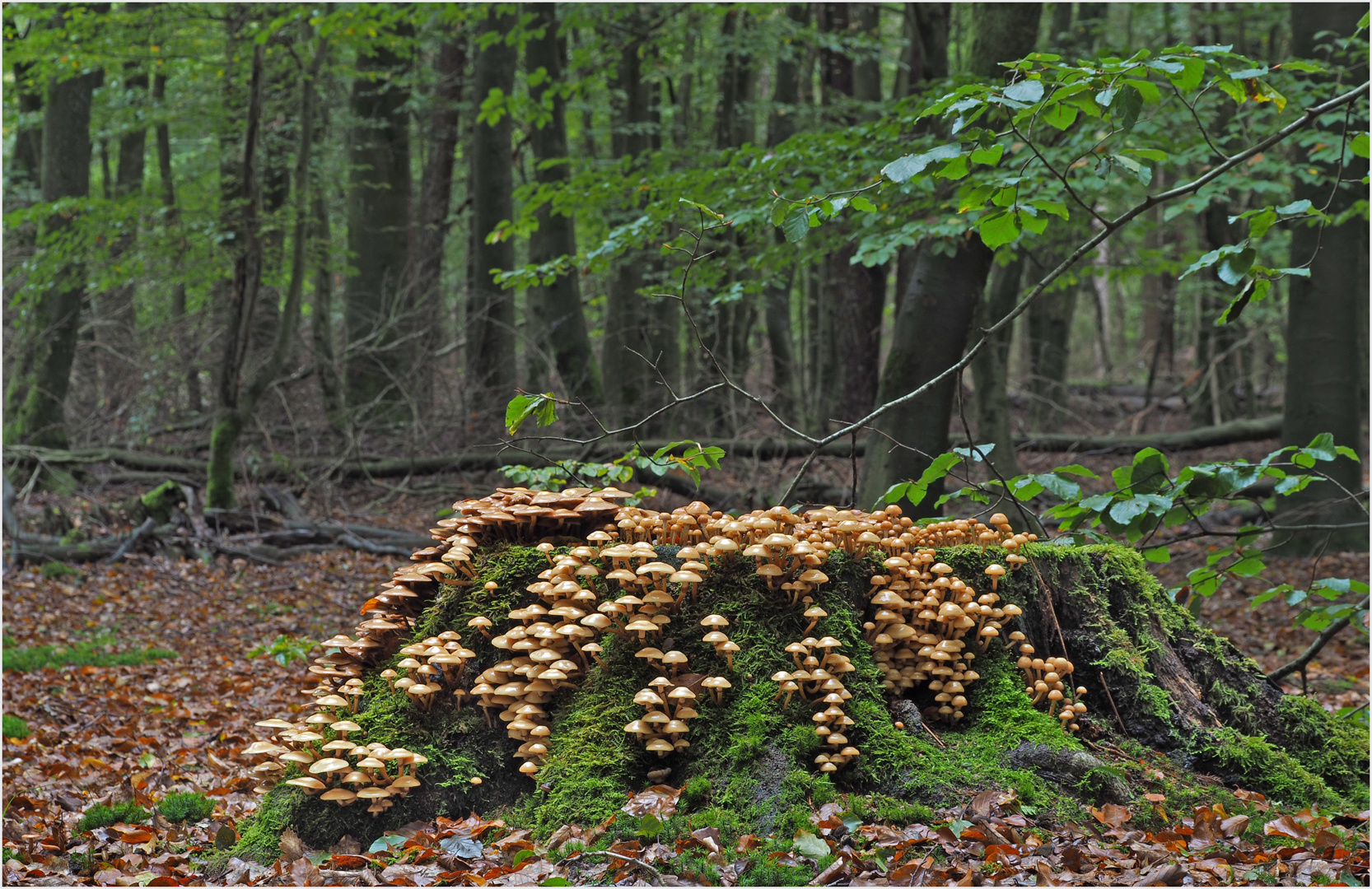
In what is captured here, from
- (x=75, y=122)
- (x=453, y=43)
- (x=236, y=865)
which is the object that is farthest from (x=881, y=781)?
(x=453, y=43)

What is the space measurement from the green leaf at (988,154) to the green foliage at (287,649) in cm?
579

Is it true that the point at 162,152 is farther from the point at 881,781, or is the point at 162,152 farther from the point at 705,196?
the point at 881,781

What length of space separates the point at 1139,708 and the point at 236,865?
3.51 meters

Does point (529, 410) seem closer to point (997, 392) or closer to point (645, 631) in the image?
point (645, 631)

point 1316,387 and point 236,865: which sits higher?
point 1316,387

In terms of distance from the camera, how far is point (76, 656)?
7.07 meters

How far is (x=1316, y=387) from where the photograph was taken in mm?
9508

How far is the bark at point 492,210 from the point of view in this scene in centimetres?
1430

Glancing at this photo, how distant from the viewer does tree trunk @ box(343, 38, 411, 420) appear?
15.0 metres

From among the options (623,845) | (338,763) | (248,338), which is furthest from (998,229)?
(248,338)

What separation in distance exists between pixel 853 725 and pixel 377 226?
51.3 ft

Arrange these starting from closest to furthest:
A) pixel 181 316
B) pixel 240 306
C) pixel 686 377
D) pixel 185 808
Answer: pixel 185 808 < pixel 240 306 < pixel 181 316 < pixel 686 377

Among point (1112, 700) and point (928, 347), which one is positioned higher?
point (928, 347)

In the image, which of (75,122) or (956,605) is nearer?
(956,605)
